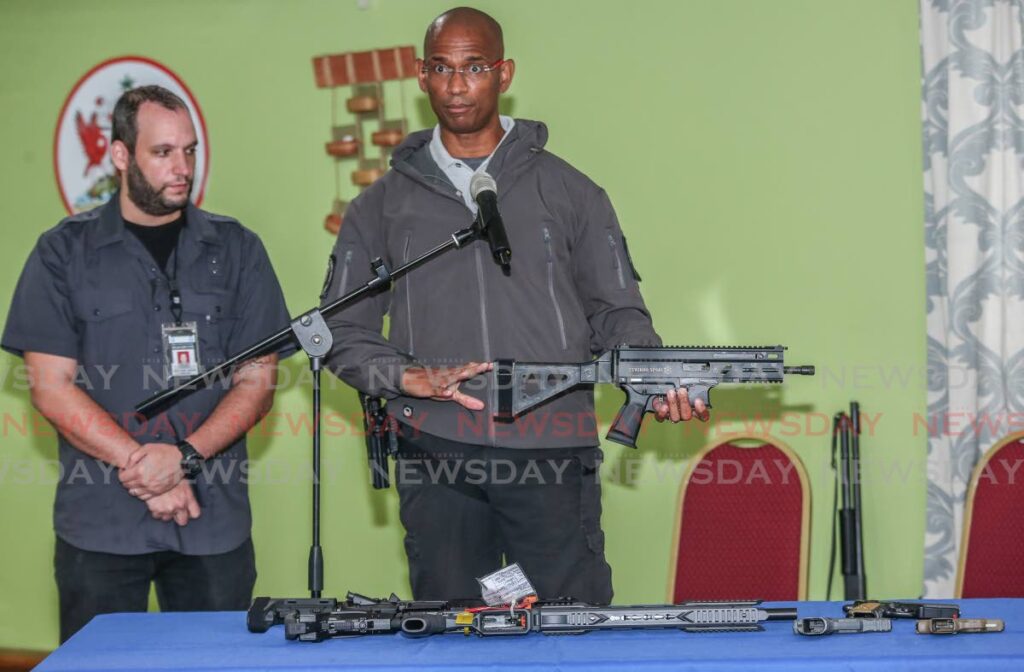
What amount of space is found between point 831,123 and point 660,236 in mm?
654

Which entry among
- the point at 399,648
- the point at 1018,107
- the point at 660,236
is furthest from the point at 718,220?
the point at 399,648

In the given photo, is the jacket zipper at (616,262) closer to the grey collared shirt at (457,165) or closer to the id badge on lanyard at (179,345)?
the grey collared shirt at (457,165)

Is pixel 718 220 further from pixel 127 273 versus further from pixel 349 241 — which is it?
pixel 127 273

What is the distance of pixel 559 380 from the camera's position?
7.55 feet

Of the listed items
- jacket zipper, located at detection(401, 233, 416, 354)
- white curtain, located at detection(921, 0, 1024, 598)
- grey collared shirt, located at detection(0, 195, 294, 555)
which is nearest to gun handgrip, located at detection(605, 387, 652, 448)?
jacket zipper, located at detection(401, 233, 416, 354)

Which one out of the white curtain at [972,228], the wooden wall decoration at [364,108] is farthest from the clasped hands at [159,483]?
the white curtain at [972,228]

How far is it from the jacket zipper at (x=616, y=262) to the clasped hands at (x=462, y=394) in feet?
1.44

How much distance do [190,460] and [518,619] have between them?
3.70 ft

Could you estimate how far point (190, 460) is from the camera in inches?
106

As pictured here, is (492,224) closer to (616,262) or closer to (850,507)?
(616,262)

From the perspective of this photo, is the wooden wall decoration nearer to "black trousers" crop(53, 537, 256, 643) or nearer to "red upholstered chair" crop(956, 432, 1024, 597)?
"black trousers" crop(53, 537, 256, 643)

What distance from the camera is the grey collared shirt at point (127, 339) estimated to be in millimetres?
2773

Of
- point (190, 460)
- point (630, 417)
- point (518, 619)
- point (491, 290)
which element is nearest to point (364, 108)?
point (491, 290)

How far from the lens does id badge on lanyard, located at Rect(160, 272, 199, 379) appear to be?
110 inches
